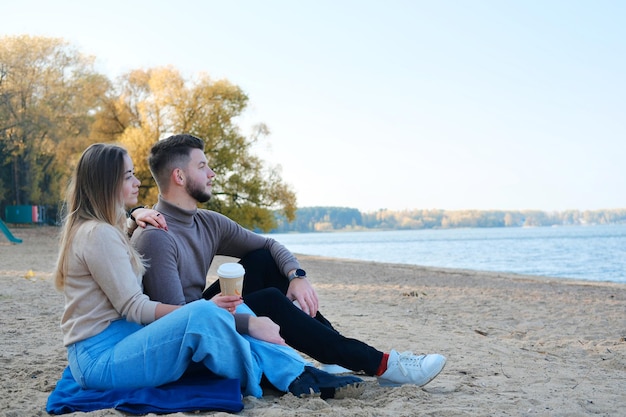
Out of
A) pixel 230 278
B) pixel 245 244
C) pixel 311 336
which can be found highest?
pixel 245 244

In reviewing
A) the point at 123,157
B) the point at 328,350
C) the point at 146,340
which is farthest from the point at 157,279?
the point at 328,350

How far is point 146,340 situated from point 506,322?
5635mm

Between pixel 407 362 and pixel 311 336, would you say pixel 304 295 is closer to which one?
pixel 311 336

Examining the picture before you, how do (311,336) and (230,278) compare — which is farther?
(311,336)

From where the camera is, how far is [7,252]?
60.3 ft

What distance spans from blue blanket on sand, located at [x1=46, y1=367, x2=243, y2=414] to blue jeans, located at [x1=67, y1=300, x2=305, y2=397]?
5 centimetres

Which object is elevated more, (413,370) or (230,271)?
(230,271)

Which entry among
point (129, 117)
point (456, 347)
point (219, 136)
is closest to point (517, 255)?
point (219, 136)

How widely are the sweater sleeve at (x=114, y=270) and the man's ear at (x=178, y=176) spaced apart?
2.54ft

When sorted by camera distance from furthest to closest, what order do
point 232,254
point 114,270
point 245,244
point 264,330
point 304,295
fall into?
point 232,254 < point 245,244 < point 304,295 < point 264,330 < point 114,270

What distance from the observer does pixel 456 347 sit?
17.8ft

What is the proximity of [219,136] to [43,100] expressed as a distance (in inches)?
329

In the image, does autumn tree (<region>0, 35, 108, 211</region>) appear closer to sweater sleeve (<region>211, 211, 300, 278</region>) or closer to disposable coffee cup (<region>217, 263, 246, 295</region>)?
sweater sleeve (<region>211, 211, 300, 278</region>)

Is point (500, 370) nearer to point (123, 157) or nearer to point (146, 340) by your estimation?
point (146, 340)
